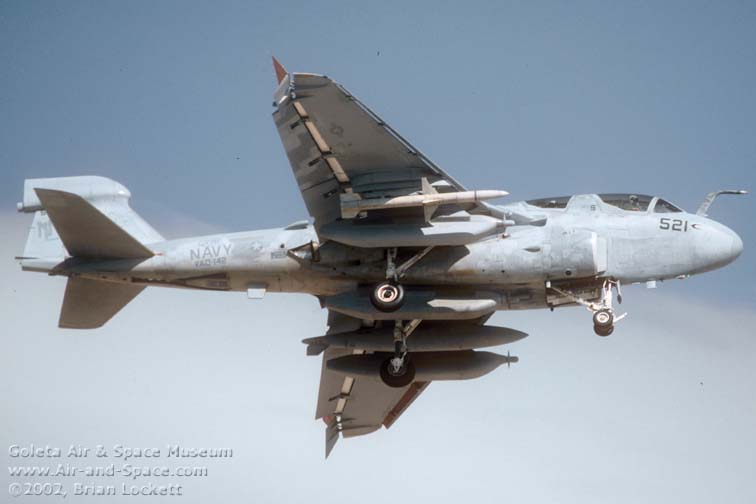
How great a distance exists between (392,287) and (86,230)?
618cm

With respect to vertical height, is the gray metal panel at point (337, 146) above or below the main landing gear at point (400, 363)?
above

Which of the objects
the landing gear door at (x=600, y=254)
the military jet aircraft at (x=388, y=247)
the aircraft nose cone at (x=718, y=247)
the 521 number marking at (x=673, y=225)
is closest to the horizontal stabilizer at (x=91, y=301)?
the military jet aircraft at (x=388, y=247)

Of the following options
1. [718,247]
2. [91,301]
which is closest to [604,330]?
[718,247]

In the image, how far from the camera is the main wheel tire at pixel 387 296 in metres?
20.9

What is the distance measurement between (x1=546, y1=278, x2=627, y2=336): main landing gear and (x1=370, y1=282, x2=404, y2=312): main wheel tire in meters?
2.95

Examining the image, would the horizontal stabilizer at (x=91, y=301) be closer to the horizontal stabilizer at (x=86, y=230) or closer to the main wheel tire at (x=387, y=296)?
the horizontal stabilizer at (x=86, y=230)

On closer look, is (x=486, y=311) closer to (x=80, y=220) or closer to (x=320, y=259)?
(x=320, y=259)

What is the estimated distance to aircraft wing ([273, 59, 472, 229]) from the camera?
19531 mm

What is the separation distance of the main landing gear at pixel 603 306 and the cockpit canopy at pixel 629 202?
1.61m

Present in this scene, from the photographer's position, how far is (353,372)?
24000 millimetres

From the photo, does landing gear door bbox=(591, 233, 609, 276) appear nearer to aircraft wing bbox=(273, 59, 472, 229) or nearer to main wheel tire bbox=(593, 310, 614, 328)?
main wheel tire bbox=(593, 310, 614, 328)

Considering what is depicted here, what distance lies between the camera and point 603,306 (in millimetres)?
21141

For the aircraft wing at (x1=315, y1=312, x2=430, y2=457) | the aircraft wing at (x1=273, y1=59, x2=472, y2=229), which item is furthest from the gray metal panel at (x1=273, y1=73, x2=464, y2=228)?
the aircraft wing at (x1=315, y1=312, x2=430, y2=457)

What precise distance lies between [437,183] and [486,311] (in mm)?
2760
